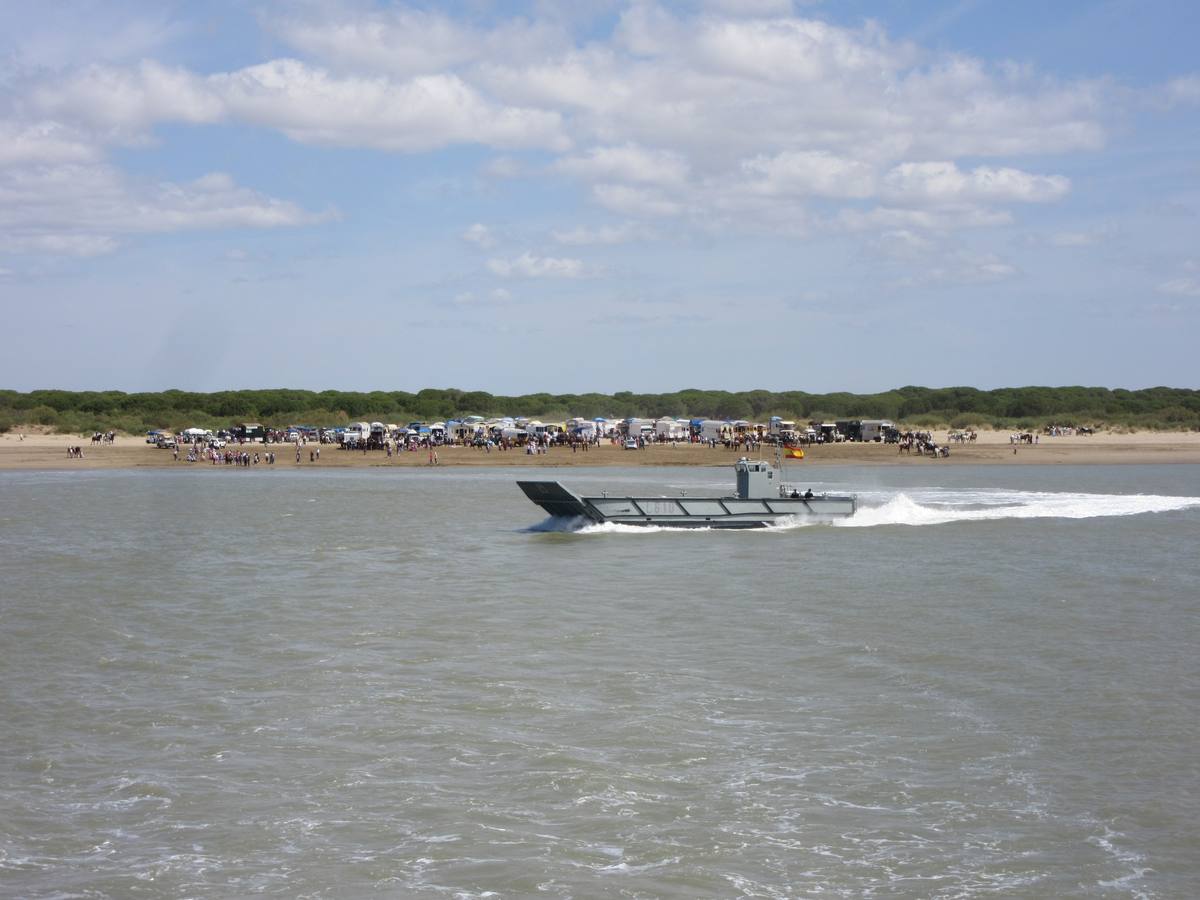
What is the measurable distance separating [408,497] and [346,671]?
36.6 meters

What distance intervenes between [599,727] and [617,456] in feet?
226

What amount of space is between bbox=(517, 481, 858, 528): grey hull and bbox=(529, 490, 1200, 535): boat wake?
0.27 m

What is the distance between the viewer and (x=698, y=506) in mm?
37281

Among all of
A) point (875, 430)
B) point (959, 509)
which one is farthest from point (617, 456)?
point (959, 509)

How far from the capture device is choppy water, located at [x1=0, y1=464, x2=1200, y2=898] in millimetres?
10172

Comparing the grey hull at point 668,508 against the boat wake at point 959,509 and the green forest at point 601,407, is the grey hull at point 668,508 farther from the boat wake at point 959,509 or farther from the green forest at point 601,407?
the green forest at point 601,407

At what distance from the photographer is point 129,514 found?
148ft

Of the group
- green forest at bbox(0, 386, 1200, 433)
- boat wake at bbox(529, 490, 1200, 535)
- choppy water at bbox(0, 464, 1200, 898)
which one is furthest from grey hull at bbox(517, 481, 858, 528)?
green forest at bbox(0, 386, 1200, 433)

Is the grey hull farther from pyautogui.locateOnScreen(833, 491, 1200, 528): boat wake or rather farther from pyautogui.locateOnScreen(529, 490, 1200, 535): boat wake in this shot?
pyautogui.locateOnScreen(833, 491, 1200, 528): boat wake

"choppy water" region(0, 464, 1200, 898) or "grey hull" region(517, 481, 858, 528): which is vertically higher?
"grey hull" region(517, 481, 858, 528)

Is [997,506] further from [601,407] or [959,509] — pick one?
[601,407]

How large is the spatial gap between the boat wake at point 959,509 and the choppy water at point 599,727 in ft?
22.4

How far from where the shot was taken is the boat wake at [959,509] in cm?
3744

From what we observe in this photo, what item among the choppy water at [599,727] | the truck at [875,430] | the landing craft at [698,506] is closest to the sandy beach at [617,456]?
the truck at [875,430]
